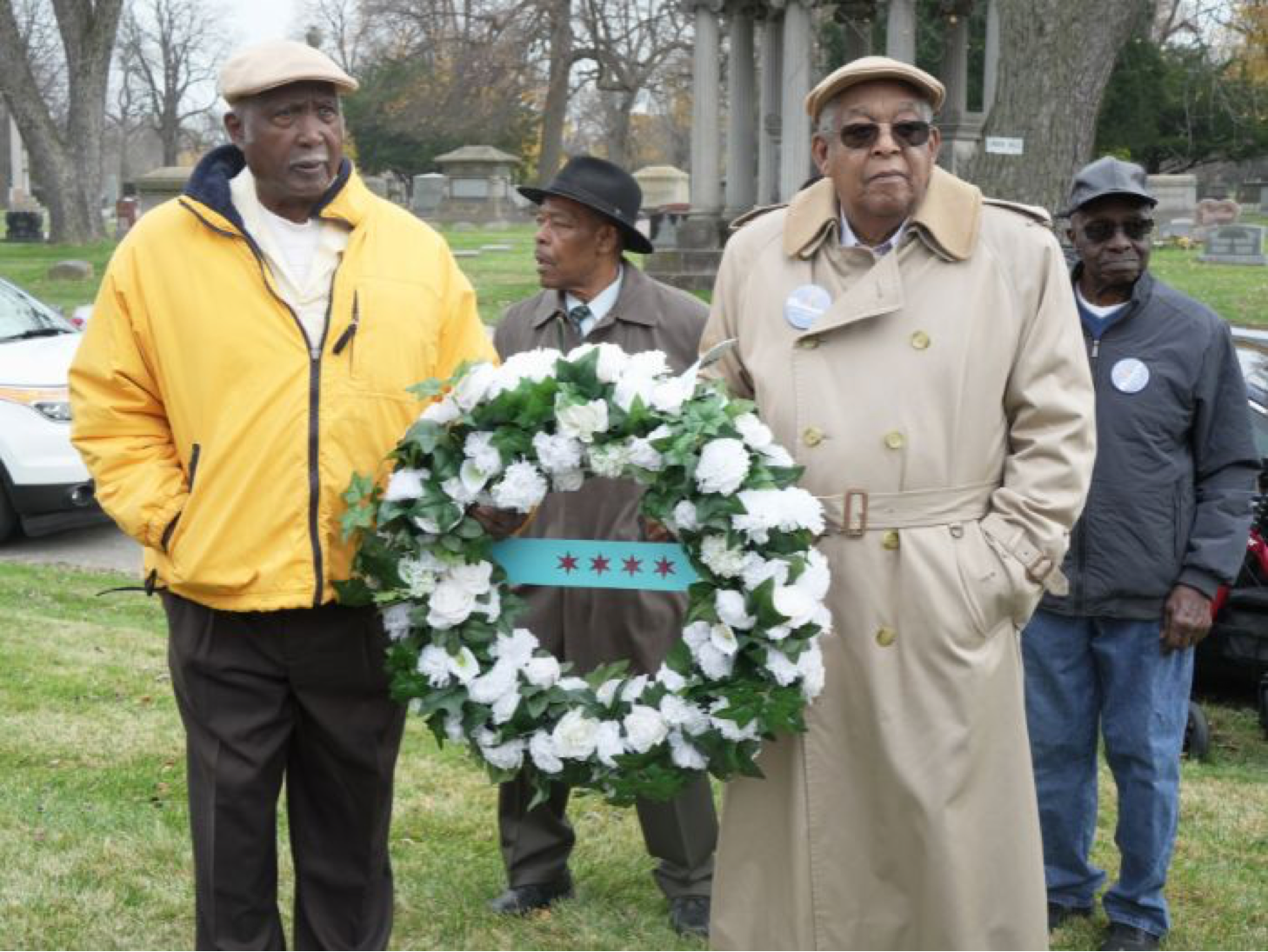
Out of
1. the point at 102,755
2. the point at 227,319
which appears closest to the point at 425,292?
the point at 227,319

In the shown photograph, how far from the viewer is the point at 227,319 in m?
3.67

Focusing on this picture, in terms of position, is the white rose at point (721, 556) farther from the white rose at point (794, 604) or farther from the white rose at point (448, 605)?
the white rose at point (448, 605)

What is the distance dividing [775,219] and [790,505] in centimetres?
89

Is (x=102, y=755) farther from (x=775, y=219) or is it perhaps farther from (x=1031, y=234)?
(x=1031, y=234)

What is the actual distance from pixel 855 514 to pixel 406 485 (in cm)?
105

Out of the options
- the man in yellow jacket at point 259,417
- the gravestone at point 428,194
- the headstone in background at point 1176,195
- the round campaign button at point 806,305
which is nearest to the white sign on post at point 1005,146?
the round campaign button at point 806,305

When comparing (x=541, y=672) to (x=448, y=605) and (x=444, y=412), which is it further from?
(x=444, y=412)

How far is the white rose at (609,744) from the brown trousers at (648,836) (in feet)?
3.64

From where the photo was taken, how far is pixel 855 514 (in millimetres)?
3662

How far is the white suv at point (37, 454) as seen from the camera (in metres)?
10.3

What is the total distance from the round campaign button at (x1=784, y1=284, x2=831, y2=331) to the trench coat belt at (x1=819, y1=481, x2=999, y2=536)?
426 millimetres

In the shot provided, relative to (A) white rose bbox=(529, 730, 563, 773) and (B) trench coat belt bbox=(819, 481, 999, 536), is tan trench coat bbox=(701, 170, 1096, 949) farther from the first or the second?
(A) white rose bbox=(529, 730, 563, 773)

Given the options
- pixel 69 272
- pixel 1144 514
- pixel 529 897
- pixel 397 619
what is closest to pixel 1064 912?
pixel 1144 514

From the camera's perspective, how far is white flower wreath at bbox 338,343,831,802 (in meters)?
3.52
